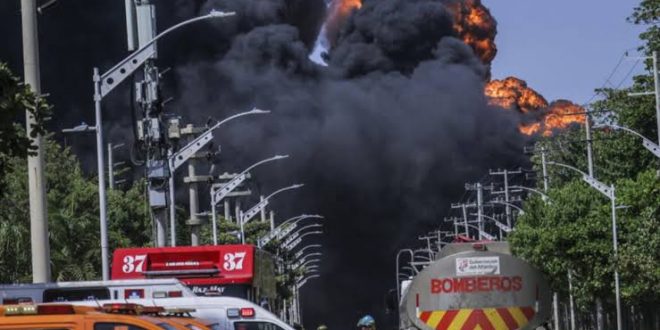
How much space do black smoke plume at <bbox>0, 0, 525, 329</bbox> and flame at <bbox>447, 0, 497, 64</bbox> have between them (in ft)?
4.67

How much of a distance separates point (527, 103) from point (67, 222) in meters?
92.7

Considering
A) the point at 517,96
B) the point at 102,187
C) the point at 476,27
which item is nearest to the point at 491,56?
the point at 476,27

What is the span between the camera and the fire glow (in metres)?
141

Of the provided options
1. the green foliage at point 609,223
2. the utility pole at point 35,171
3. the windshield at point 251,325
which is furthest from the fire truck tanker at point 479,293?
the green foliage at point 609,223

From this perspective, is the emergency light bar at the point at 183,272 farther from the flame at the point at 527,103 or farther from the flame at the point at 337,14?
the flame at the point at 337,14

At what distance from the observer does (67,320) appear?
15883mm

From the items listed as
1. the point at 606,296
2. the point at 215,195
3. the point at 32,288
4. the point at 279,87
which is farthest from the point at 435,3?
the point at 32,288

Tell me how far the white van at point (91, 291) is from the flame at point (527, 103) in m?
114

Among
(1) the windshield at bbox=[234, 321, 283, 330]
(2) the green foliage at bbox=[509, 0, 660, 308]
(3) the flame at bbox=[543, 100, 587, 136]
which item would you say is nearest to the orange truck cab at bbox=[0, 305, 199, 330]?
(1) the windshield at bbox=[234, 321, 283, 330]

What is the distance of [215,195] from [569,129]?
65747mm

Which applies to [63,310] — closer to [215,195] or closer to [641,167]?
[215,195]

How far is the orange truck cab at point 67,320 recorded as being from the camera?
52.0ft

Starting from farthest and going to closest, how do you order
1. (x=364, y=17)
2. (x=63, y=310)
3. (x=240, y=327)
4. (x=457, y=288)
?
(x=364, y=17)
(x=240, y=327)
(x=457, y=288)
(x=63, y=310)

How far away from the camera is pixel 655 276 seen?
63.9m
